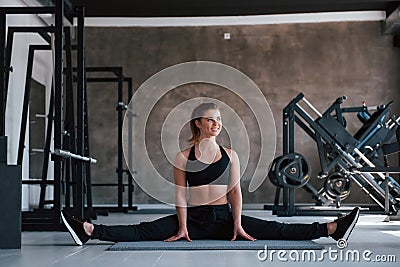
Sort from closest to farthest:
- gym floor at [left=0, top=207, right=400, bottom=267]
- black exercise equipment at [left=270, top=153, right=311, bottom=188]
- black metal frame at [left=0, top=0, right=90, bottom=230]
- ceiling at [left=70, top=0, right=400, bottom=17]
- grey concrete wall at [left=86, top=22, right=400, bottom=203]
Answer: gym floor at [left=0, top=207, right=400, bottom=267], black metal frame at [left=0, top=0, right=90, bottom=230], black exercise equipment at [left=270, top=153, right=311, bottom=188], ceiling at [left=70, top=0, right=400, bottom=17], grey concrete wall at [left=86, top=22, right=400, bottom=203]

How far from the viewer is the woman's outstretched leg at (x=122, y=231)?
408 centimetres

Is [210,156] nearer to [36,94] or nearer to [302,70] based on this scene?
[36,94]

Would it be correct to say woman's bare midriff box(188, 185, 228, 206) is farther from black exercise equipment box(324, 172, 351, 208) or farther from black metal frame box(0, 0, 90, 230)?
black exercise equipment box(324, 172, 351, 208)

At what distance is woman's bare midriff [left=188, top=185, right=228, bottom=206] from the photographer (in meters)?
4.06

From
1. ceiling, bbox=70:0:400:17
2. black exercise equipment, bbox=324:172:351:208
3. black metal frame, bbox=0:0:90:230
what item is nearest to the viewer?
black metal frame, bbox=0:0:90:230

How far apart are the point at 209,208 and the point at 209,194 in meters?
0.08

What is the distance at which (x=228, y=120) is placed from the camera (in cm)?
1234

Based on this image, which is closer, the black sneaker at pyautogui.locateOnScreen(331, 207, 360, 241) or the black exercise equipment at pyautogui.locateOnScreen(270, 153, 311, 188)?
the black sneaker at pyautogui.locateOnScreen(331, 207, 360, 241)

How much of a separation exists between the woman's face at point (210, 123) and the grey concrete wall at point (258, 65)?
26.8ft

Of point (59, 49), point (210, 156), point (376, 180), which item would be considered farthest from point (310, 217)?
point (210, 156)

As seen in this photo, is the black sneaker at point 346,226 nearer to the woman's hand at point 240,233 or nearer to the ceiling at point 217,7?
the woman's hand at point 240,233

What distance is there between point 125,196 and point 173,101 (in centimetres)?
179

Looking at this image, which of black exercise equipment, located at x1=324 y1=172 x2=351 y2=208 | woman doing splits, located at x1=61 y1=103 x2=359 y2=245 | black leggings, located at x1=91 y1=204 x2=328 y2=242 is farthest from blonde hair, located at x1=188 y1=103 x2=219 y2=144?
black exercise equipment, located at x1=324 y1=172 x2=351 y2=208

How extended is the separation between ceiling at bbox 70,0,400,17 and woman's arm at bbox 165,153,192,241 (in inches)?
290
